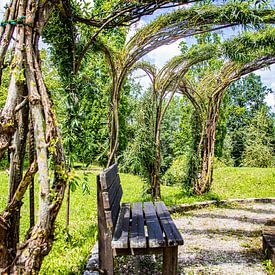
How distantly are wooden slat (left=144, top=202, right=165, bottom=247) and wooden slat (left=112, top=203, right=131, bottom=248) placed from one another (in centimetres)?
17

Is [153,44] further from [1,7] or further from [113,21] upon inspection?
[1,7]

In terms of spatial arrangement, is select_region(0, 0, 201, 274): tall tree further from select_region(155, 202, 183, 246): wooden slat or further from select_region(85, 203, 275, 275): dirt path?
select_region(85, 203, 275, 275): dirt path

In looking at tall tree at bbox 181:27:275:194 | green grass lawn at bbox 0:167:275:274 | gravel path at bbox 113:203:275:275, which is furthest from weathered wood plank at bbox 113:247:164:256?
tall tree at bbox 181:27:275:194

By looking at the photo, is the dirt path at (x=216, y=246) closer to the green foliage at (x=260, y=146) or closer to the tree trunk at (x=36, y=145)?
the tree trunk at (x=36, y=145)

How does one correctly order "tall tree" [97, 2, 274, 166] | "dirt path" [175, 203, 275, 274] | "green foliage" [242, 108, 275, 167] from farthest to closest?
"green foliage" [242, 108, 275, 167]
"tall tree" [97, 2, 274, 166]
"dirt path" [175, 203, 275, 274]

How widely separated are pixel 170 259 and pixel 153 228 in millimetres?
275

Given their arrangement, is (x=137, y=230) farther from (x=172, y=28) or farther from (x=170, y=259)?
(x=172, y=28)

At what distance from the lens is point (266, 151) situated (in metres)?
15.0

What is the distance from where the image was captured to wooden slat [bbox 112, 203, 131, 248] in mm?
2004

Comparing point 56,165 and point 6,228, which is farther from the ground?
point 56,165

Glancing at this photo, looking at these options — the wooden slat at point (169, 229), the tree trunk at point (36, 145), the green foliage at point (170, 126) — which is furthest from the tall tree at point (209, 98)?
the green foliage at point (170, 126)

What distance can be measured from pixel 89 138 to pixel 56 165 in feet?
5.63

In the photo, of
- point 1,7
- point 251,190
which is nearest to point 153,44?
point 1,7

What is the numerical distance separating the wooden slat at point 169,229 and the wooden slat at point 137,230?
0.56 ft
